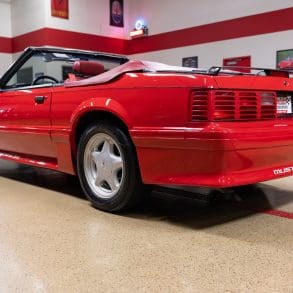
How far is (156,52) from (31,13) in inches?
144

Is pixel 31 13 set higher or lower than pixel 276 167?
higher

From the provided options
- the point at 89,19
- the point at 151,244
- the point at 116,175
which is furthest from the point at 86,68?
the point at 89,19

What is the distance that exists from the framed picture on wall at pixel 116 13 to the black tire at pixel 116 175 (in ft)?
32.6

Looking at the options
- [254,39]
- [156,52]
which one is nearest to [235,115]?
[254,39]

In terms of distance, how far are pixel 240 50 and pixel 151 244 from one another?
7.93 metres

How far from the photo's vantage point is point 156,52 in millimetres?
11555

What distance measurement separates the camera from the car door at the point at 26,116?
345cm

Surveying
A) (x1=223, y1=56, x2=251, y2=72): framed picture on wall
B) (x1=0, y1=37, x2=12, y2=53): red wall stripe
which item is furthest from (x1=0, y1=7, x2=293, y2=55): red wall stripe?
(x1=223, y1=56, x2=251, y2=72): framed picture on wall

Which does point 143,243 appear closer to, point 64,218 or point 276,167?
point 64,218

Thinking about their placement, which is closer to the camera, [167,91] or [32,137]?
[167,91]

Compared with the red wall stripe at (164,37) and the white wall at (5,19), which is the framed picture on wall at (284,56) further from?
the white wall at (5,19)

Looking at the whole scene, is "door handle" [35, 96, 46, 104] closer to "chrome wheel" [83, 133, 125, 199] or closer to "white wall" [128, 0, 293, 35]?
"chrome wheel" [83, 133, 125, 199]

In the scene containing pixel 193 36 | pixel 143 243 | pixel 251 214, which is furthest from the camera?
pixel 193 36

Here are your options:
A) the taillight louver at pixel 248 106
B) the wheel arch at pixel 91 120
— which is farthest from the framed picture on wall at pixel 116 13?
the taillight louver at pixel 248 106
